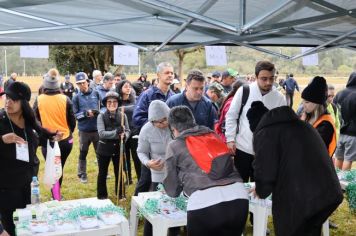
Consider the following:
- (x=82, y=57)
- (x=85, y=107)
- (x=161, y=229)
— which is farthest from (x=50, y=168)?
(x=82, y=57)

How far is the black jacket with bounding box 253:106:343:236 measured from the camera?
2.40m

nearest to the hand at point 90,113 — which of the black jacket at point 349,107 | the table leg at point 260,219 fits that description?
the table leg at point 260,219

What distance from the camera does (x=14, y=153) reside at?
316 centimetres

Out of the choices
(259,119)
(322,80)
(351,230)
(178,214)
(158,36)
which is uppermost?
(158,36)

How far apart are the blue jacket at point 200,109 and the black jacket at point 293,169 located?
1696mm

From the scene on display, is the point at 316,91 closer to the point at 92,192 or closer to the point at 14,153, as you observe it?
the point at 14,153

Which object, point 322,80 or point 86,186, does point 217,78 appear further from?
point 322,80

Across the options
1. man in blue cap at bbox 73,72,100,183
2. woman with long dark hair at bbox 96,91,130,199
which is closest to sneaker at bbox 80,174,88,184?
man in blue cap at bbox 73,72,100,183

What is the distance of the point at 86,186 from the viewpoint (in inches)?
247

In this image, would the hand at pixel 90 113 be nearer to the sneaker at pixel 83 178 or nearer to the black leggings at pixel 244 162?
the sneaker at pixel 83 178

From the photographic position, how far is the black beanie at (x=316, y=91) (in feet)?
11.2

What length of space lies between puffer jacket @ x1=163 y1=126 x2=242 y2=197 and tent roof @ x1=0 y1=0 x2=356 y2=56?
2.67ft

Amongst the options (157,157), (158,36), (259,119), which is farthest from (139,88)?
(259,119)

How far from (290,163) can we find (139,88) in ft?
18.7
